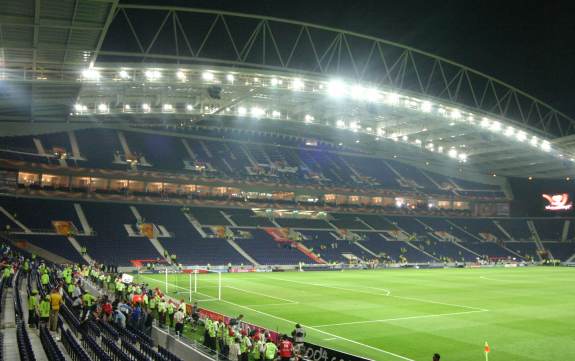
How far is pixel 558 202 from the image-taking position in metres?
85.6

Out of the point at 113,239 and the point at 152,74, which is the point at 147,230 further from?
the point at 152,74

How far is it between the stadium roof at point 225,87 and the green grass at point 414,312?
17.1 meters

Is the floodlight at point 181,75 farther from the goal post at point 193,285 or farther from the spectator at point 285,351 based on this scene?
the spectator at point 285,351

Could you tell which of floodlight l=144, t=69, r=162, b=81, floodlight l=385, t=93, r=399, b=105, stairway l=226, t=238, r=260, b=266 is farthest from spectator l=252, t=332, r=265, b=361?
stairway l=226, t=238, r=260, b=266

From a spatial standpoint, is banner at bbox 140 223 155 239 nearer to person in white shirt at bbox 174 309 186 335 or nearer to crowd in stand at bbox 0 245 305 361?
crowd in stand at bbox 0 245 305 361

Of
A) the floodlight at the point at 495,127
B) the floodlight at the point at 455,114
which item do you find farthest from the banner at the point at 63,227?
the floodlight at the point at 495,127

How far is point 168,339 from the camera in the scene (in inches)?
712

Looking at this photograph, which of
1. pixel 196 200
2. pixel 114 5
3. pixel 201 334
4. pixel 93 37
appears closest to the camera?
pixel 201 334

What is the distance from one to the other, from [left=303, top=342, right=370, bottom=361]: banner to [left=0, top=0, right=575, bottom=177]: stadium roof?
60.7ft

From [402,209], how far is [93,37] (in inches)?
2608

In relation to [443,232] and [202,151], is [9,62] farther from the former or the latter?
[443,232]

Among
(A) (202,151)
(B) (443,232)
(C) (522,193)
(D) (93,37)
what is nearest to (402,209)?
(B) (443,232)

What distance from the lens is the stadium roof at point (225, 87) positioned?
2992cm

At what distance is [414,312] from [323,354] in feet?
45.6
